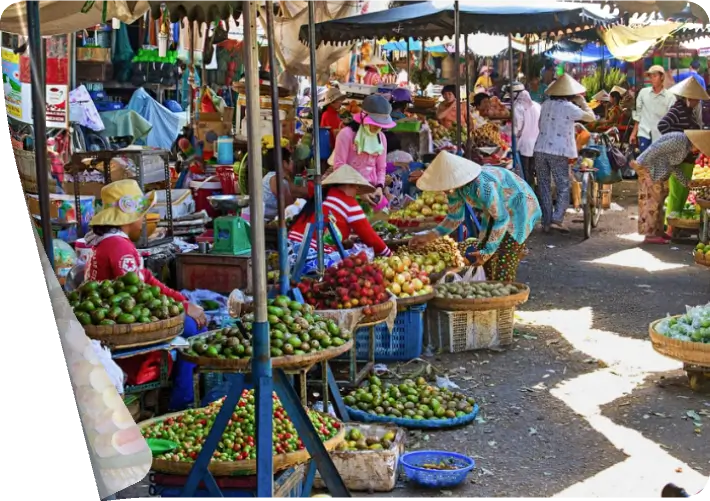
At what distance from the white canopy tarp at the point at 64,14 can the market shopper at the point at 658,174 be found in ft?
21.6

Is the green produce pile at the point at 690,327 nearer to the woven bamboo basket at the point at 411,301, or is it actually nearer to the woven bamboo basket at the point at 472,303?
the woven bamboo basket at the point at 472,303

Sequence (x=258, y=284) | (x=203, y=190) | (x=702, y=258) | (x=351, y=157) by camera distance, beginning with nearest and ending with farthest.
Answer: (x=258, y=284), (x=702, y=258), (x=351, y=157), (x=203, y=190)

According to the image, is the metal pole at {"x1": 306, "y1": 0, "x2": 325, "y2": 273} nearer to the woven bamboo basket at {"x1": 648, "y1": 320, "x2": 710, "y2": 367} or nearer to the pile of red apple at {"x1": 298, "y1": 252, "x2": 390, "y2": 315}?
the pile of red apple at {"x1": 298, "y1": 252, "x2": 390, "y2": 315}

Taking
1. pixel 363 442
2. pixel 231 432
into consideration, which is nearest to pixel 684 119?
pixel 363 442

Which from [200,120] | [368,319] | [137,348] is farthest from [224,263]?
[200,120]

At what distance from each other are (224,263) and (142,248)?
69 centimetres

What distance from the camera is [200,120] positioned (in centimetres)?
1262

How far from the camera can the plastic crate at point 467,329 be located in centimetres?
741

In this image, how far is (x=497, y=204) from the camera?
7934 millimetres

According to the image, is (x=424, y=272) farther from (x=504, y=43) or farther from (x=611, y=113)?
(x=611, y=113)

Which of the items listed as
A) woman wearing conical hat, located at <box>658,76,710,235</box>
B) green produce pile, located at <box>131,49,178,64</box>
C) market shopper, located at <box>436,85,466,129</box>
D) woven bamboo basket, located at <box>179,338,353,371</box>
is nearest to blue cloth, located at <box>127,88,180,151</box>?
green produce pile, located at <box>131,49,178,64</box>

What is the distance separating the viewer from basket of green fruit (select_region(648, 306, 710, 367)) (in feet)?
20.1

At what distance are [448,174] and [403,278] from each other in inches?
45.8

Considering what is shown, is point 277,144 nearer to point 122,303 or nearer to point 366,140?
point 122,303
